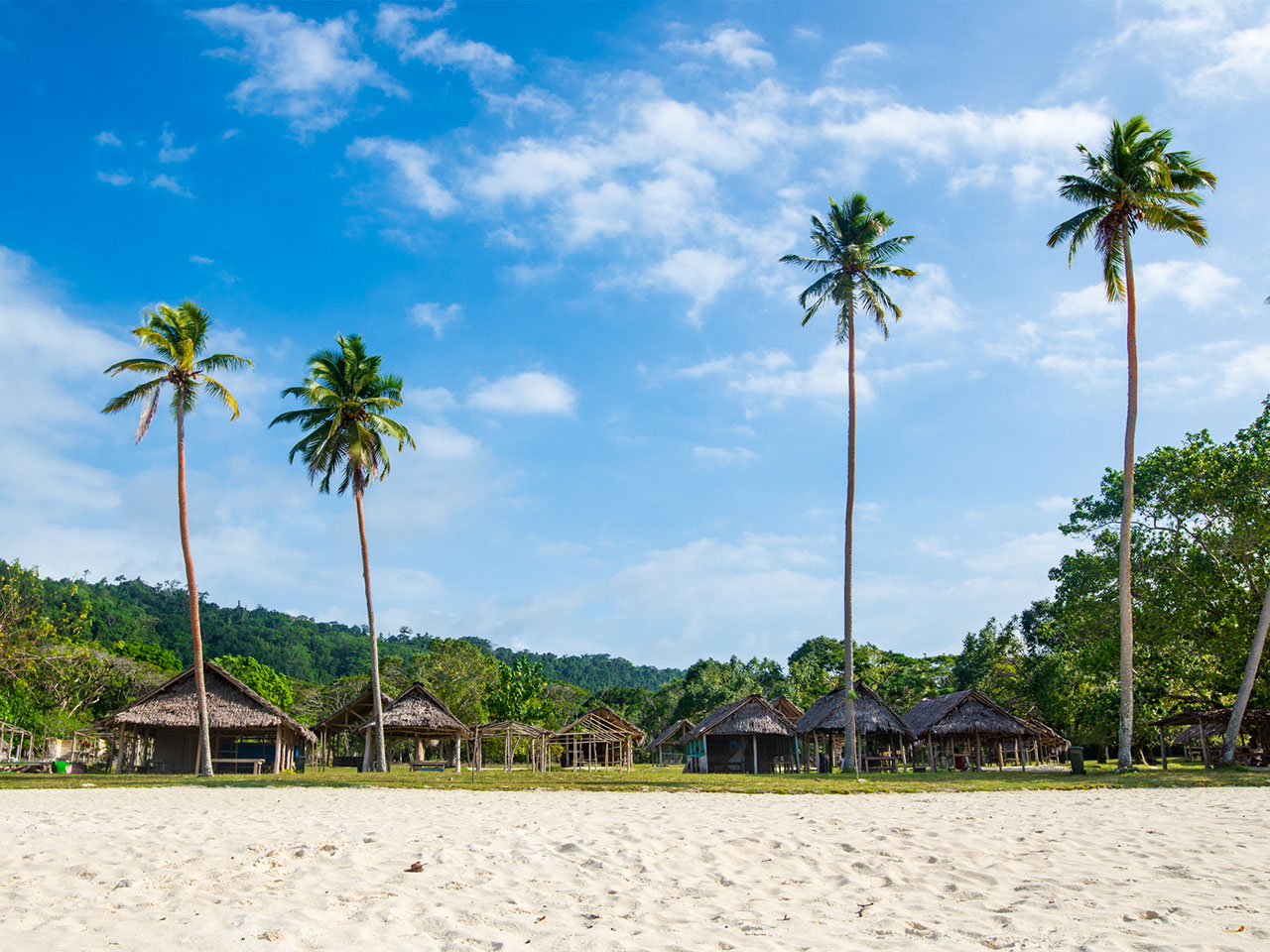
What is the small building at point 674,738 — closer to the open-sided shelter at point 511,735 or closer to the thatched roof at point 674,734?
the thatched roof at point 674,734

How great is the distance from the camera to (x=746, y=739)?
3706 cm

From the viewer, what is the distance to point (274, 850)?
6957 mm

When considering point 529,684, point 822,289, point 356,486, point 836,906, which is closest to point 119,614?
point 529,684

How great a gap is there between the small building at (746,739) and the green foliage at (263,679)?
94.8ft

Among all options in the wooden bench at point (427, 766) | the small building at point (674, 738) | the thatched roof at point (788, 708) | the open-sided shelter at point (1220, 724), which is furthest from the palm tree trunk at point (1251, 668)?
the wooden bench at point (427, 766)

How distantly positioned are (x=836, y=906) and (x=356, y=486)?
82.0 ft

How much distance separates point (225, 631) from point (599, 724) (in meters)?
62.4

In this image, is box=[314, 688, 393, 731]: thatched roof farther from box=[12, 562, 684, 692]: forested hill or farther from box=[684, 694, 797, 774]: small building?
box=[12, 562, 684, 692]: forested hill

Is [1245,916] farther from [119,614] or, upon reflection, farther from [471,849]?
[119,614]

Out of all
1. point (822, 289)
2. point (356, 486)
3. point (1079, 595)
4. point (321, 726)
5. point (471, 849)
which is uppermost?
point (822, 289)

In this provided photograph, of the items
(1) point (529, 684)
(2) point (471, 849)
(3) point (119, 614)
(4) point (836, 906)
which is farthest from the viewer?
(3) point (119, 614)

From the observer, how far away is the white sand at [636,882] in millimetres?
4848

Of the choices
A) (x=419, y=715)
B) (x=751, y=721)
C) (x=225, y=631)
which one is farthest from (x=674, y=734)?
(x=225, y=631)

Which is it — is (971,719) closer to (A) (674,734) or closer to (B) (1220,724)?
(B) (1220,724)
